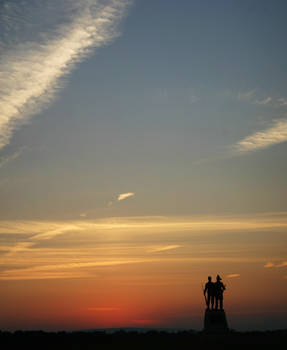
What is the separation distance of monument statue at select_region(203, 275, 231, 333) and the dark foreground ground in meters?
0.89

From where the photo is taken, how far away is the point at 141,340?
33.8 m

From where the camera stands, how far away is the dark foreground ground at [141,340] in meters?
31.4

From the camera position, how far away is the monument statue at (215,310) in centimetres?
3822

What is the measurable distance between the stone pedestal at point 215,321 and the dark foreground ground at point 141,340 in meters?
0.74

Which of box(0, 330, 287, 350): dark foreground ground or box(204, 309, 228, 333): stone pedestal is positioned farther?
box(204, 309, 228, 333): stone pedestal

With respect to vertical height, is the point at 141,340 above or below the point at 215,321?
below

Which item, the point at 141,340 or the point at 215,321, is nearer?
the point at 141,340

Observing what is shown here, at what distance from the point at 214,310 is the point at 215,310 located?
0.25ft

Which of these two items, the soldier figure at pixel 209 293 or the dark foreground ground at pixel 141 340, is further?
the soldier figure at pixel 209 293

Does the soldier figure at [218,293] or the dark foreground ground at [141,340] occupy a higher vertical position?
the soldier figure at [218,293]

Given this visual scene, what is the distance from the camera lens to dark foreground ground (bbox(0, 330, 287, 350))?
31.4m

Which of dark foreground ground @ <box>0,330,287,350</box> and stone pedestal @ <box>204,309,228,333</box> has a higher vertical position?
stone pedestal @ <box>204,309,228,333</box>

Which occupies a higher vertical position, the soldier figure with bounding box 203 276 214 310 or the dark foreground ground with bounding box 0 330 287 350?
the soldier figure with bounding box 203 276 214 310

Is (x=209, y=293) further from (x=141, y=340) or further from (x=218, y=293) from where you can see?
(x=141, y=340)
